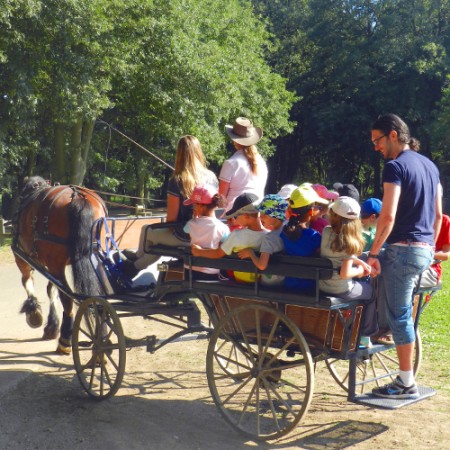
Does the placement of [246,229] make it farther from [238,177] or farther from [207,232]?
[238,177]

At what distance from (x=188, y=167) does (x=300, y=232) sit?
1444 millimetres

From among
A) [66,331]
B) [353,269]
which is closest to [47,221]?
[66,331]

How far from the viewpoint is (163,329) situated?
8258 mm

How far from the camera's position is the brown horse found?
6672mm

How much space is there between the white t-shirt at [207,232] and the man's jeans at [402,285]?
1249 millimetres

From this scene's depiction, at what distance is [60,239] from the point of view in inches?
277

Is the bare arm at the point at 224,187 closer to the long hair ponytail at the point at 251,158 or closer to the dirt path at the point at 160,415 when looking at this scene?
the long hair ponytail at the point at 251,158

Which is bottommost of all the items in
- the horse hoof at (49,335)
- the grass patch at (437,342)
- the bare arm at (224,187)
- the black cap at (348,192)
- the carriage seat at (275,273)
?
the horse hoof at (49,335)

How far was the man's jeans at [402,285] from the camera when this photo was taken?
4719mm

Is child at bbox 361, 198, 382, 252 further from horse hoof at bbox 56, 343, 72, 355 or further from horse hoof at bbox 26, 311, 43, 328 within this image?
horse hoof at bbox 26, 311, 43, 328

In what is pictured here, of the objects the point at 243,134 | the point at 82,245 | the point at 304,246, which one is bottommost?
the point at 82,245

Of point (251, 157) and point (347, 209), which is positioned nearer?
point (347, 209)

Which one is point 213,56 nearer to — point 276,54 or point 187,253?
point 187,253

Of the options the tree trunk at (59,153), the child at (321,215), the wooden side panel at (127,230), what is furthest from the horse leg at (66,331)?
the tree trunk at (59,153)
